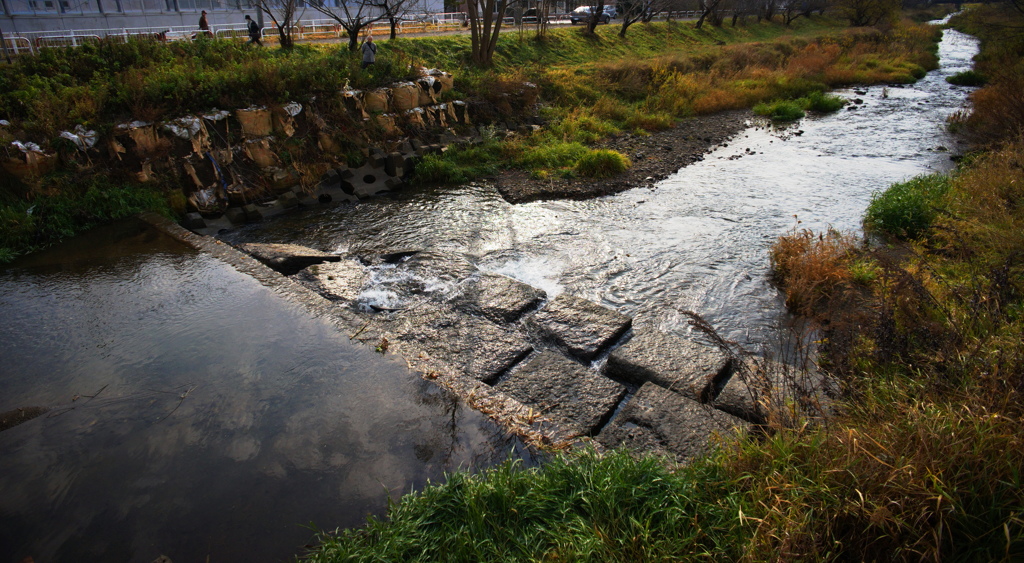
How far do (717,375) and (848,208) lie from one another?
802cm

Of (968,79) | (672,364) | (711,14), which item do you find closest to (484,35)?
(672,364)

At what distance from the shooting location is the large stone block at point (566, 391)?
15.0 feet

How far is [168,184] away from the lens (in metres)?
10.2

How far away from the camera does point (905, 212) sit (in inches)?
351

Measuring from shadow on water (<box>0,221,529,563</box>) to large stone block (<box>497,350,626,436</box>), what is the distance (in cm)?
68

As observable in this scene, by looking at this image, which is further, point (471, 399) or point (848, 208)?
point (848, 208)

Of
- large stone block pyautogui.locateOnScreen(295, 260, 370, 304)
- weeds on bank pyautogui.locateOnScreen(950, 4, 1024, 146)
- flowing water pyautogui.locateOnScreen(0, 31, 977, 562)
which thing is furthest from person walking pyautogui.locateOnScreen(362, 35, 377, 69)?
weeds on bank pyautogui.locateOnScreen(950, 4, 1024, 146)

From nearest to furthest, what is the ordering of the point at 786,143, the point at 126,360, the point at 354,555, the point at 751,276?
1. the point at 354,555
2. the point at 126,360
3. the point at 751,276
4. the point at 786,143

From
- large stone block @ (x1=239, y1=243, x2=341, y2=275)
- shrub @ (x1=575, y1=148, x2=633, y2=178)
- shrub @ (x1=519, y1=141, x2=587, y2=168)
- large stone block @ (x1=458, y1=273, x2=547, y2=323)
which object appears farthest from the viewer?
shrub @ (x1=519, y1=141, x2=587, y2=168)

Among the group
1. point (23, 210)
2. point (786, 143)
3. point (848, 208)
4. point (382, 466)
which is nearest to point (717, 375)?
point (382, 466)

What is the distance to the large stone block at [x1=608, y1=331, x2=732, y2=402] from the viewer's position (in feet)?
16.7

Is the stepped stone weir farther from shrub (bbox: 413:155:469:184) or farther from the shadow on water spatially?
shrub (bbox: 413:155:469:184)

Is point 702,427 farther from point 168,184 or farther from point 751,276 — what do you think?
point 168,184

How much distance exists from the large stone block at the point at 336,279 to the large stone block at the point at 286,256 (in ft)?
0.62
